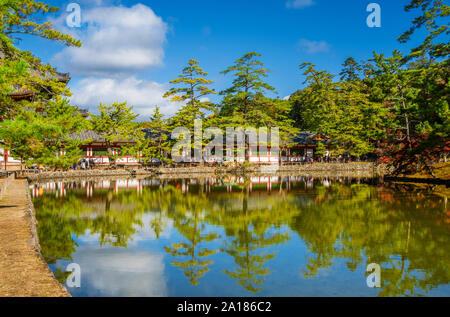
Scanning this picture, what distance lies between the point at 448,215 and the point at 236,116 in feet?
75.7

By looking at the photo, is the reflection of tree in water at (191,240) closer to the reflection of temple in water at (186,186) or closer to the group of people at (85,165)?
the reflection of temple in water at (186,186)

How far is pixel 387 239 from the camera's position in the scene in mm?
7359

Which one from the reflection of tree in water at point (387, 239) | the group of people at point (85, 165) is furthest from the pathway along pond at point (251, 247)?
the group of people at point (85, 165)

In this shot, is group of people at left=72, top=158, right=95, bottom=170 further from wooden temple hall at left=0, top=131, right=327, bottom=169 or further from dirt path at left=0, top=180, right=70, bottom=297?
dirt path at left=0, top=180, right=70, bottom=297

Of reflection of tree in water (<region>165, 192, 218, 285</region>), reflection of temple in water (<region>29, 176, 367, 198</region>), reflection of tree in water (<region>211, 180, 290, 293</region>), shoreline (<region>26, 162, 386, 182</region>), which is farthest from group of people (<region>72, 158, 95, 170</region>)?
reflection of tree in water (<region>211, 180, 290, 293</region>)

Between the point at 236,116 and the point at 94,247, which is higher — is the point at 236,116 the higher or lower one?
the higher one

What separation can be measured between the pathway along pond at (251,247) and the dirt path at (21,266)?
0.53 meters

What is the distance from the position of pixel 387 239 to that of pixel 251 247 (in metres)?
2.87

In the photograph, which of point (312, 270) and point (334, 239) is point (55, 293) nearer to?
point (312, 270)

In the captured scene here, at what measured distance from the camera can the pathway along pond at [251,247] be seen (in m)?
5.04

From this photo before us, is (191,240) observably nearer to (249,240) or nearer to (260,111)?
(249,240)

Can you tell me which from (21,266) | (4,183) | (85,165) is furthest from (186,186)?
(85,165)

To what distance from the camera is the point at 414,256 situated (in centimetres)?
615
